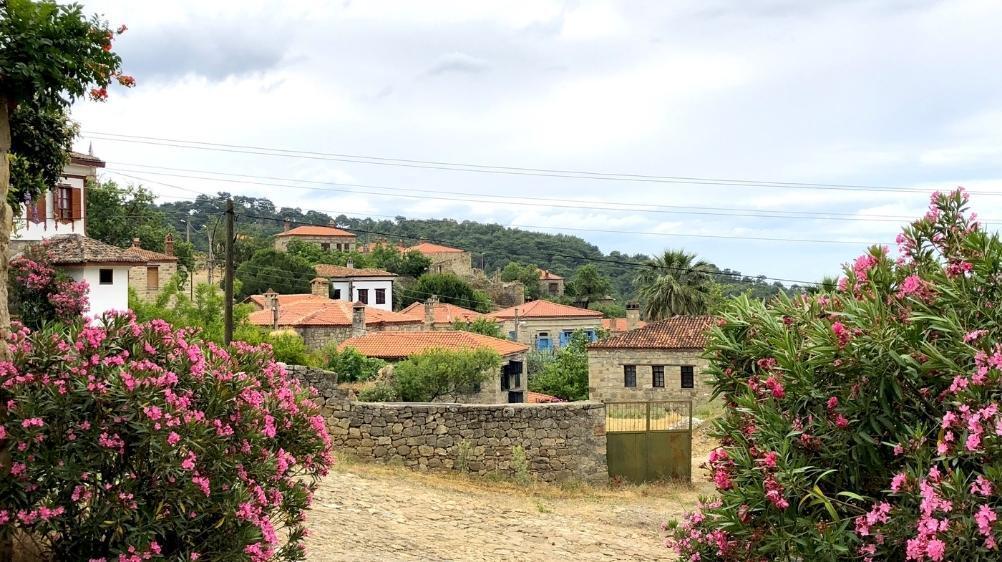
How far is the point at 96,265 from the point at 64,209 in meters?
4.77

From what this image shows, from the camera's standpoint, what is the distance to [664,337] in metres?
41.9

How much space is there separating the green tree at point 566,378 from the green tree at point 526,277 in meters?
53.4

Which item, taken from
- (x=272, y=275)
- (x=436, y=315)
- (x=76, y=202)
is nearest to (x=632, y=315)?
(x=436, y=315)

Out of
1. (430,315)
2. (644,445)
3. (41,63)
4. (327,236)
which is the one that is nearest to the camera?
(41,63)

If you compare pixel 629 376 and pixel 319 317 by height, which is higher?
pixel 319 317

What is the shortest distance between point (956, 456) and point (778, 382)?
138 centimetres

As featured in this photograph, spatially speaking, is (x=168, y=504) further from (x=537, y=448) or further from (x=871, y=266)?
(x=537, y=448)

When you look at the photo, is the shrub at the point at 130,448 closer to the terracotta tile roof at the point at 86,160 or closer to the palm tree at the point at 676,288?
the terracotta tile roof at the point at 86,160

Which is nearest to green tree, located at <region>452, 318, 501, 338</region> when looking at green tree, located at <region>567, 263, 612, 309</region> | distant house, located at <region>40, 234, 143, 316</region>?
distant house, located at <region>40, 234, 143, 316</region>

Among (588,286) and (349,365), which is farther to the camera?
(588,286)

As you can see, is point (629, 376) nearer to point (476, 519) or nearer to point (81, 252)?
point (81, 252)

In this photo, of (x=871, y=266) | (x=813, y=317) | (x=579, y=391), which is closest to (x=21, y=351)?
(x=813, y=317)

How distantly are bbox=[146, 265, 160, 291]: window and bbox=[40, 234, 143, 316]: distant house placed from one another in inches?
549

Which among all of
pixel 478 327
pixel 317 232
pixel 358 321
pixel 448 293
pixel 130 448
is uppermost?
pixel 317 232
